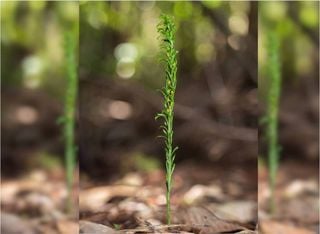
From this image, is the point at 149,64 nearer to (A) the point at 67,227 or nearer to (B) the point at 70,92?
(B) the point at 70,92

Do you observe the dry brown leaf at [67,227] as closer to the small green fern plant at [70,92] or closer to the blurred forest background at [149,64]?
the small green fern plant at [70,92]

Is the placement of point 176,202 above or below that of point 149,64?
below

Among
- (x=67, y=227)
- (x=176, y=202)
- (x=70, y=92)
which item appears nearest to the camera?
(x=176, y=202)

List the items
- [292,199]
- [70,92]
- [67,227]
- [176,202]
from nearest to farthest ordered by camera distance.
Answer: [176,202], [70,92], [67,227], [292,199]

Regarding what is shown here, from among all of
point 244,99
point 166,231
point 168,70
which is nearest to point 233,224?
point 166,231

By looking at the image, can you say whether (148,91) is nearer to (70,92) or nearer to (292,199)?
(70,92)

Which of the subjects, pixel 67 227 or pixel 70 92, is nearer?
pixel 70 92

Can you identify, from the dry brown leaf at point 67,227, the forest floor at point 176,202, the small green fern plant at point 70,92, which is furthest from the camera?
the dry brown leaf at point 67,227

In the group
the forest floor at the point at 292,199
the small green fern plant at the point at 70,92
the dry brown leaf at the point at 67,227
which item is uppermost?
the small green fern plant at the point at 70,92

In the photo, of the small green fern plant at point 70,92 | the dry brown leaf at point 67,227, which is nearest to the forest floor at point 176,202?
the dry brown leaf at point 67,227

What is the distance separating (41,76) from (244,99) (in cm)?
70

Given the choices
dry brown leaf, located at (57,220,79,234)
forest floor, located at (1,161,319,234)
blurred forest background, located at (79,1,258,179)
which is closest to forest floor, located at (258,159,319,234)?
forest floor, located at (1,161,319,234)

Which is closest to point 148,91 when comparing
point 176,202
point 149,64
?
point 149,64

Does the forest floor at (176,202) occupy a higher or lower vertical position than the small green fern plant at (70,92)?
lower
